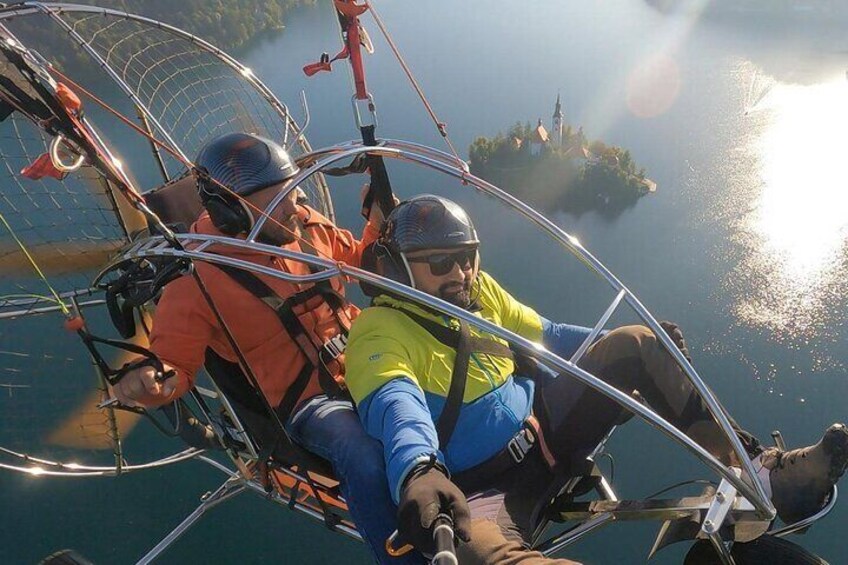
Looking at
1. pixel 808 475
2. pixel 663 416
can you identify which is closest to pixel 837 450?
pixel 808 475

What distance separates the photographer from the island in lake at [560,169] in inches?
805

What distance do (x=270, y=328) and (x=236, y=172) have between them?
0.79 metres

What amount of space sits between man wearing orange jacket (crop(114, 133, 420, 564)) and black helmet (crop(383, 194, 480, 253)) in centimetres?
44

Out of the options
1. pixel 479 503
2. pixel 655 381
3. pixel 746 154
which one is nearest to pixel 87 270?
pixel 479 503

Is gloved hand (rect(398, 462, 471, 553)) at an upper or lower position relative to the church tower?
lower

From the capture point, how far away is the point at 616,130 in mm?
24797

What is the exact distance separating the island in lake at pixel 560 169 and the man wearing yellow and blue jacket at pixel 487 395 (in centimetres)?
1844

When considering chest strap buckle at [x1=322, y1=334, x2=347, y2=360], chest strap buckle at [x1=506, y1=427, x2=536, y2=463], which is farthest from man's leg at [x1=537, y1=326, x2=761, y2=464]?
chest strap buckle at [x1=322, y1=334, x2=347, y2=360]

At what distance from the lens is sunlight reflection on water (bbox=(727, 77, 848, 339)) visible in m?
15.5

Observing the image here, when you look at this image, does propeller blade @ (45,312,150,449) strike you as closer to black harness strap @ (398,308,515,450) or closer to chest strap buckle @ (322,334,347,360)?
chest strap buckle @ (322,334,347,360)

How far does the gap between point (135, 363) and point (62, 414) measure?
27.5ft

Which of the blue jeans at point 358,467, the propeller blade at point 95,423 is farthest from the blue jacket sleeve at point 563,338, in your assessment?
the propeller blade at point 95,423

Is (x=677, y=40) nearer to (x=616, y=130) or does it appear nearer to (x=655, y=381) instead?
(x=616, y=130)

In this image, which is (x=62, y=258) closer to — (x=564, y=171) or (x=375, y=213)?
(x=375, y=213)
